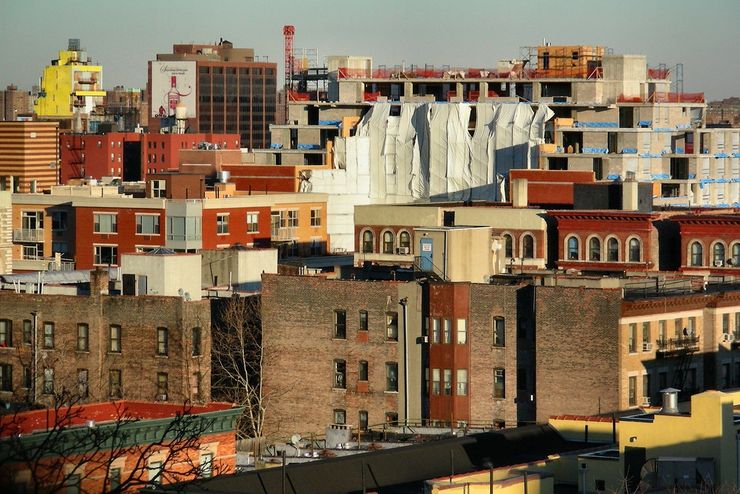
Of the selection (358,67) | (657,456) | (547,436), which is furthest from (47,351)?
(358,67)

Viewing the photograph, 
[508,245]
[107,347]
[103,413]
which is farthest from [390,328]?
[103,413]

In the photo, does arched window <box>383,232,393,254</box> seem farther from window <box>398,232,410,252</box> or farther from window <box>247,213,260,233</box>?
window <box>247,213,260,233</box>

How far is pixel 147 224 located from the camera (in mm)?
133875

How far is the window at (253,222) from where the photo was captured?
449 ft

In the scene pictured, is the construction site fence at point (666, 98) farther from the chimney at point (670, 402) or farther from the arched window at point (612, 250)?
the chimney at point (670, 402)

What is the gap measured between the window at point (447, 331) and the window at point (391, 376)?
237 centimetres

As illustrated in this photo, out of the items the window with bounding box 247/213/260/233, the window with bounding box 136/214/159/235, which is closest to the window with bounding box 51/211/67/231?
the window with bounding box 136/214/159/235

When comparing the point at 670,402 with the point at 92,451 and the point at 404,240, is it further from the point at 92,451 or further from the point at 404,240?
the point at 404,240

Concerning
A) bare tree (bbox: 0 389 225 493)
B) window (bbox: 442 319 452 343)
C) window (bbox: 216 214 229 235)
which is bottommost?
bare tree (bbox: 0 389 225 493)

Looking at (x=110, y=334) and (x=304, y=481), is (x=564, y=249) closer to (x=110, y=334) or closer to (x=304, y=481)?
(x=110, y=334)

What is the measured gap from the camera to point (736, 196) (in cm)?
18562

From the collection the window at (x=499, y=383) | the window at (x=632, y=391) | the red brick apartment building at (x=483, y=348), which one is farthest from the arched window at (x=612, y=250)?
the window at (x=632, y=391)

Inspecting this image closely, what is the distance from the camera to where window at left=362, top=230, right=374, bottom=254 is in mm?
118750

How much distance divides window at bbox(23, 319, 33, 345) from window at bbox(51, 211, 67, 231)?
45.7 meters
